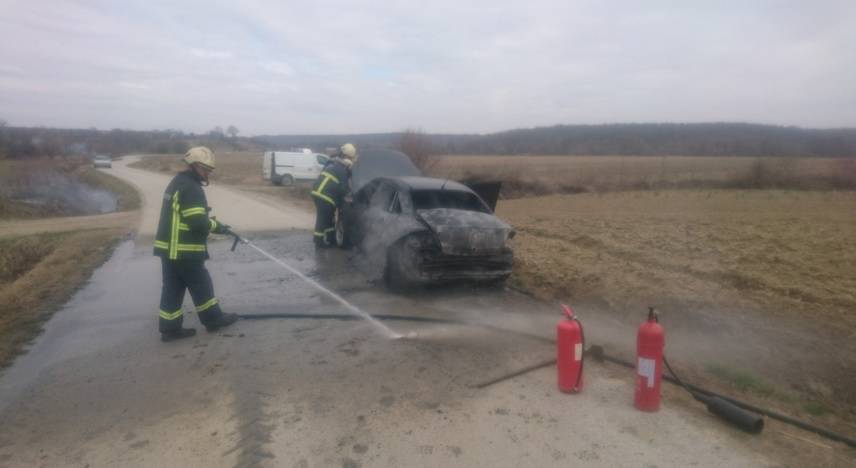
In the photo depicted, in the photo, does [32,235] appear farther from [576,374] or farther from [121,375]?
[576,374]

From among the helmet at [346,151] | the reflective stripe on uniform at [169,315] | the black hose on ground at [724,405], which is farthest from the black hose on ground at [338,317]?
the helmet at [346,151]

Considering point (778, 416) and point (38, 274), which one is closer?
point (778, 416)

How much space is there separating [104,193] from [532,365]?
29.9m

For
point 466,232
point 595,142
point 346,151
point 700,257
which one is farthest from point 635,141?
point 466,232

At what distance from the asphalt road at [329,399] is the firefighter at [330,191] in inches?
136

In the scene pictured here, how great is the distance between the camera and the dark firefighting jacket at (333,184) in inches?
402

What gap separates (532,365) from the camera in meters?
5.07

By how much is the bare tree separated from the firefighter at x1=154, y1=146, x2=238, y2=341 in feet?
64.0

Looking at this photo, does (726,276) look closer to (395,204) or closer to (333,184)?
(395,204)

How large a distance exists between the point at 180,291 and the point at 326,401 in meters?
2.36

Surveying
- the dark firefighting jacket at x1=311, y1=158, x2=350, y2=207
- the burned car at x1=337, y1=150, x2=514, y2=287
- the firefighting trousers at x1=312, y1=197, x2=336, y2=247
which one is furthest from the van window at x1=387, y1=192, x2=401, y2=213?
the firefighting trousers at x1=312, y1=197, x2=336, y2=247

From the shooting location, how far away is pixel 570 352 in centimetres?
436

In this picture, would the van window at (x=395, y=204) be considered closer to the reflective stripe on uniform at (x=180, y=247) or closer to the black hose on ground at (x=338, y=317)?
the black hose on ground at (x=338, y=317)

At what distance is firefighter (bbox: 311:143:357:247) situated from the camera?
10.2 meters
